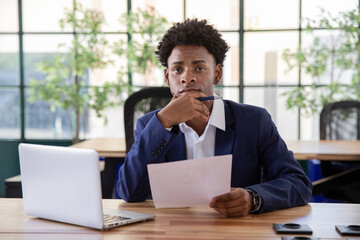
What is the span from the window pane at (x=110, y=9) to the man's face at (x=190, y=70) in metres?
3.34

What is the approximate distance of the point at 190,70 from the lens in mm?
1751

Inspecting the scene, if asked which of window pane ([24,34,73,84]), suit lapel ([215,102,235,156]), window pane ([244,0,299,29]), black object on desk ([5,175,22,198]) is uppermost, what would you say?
window pane ([244,0,299,29])

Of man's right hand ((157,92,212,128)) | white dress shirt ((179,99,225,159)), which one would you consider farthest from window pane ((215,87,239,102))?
man's right hand ((157,92,212,128))

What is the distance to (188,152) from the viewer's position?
5.91ft

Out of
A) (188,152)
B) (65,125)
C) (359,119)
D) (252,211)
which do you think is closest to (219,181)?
(252,211)

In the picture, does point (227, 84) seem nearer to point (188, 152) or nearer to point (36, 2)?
point (36, 2)

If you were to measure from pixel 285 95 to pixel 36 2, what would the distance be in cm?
279

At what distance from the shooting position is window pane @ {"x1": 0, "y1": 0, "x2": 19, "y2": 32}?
16.8 ft

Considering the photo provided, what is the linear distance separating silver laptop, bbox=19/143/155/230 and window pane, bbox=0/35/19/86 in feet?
13.3

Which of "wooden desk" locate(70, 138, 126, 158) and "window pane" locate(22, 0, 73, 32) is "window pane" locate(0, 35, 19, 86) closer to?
"window pane" locate(22, 0, 73, 32)

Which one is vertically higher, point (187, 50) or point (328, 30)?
point (328, 30)

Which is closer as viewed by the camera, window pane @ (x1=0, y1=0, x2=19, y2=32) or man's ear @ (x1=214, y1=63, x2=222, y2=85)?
man's ear @ (x1=214, y1=63, x2=222, y2=85)

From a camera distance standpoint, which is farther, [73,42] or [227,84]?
[227,84]

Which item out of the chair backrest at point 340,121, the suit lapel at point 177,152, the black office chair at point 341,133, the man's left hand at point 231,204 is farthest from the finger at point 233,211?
A: the chair backrest at point 340,121
